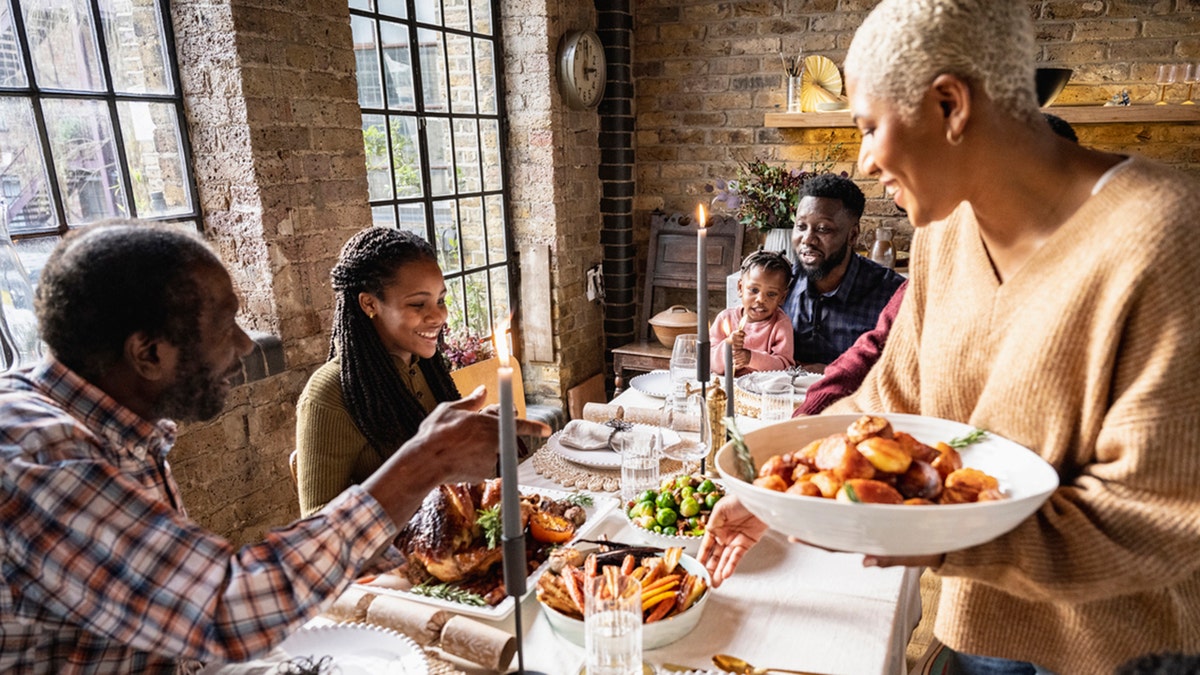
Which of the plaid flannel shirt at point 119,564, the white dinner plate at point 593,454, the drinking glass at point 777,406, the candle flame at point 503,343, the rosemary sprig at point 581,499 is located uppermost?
the candle flame at point 503,343

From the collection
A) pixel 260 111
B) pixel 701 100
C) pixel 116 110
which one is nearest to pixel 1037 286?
pixel 260 111

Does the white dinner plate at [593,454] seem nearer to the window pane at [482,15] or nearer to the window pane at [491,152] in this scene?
the window pane at [491,152]

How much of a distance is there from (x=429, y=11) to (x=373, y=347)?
2.16 m

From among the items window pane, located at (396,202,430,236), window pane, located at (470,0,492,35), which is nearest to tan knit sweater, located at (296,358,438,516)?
window pane, located at (396,202,430,236)

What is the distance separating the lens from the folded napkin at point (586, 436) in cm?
195

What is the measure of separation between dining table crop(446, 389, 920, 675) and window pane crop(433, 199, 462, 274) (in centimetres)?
247

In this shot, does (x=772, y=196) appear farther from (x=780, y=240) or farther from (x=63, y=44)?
(x=63, y=44)

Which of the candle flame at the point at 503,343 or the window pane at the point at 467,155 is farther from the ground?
the window pane at the point at 467,155

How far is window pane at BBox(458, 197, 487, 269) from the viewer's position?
3.72 metres

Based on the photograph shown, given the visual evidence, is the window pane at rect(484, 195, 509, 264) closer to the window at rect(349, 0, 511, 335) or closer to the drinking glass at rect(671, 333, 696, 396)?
the window at rect(349, 0, 511, 335)

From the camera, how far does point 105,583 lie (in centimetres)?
84

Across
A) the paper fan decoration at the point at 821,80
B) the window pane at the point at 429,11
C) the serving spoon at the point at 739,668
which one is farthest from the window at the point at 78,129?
the paper fan decoration at the point at 821,80

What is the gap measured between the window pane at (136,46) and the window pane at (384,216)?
0.92 metres

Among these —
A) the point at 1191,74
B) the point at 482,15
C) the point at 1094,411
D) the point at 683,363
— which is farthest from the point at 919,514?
the point at 1191,74
